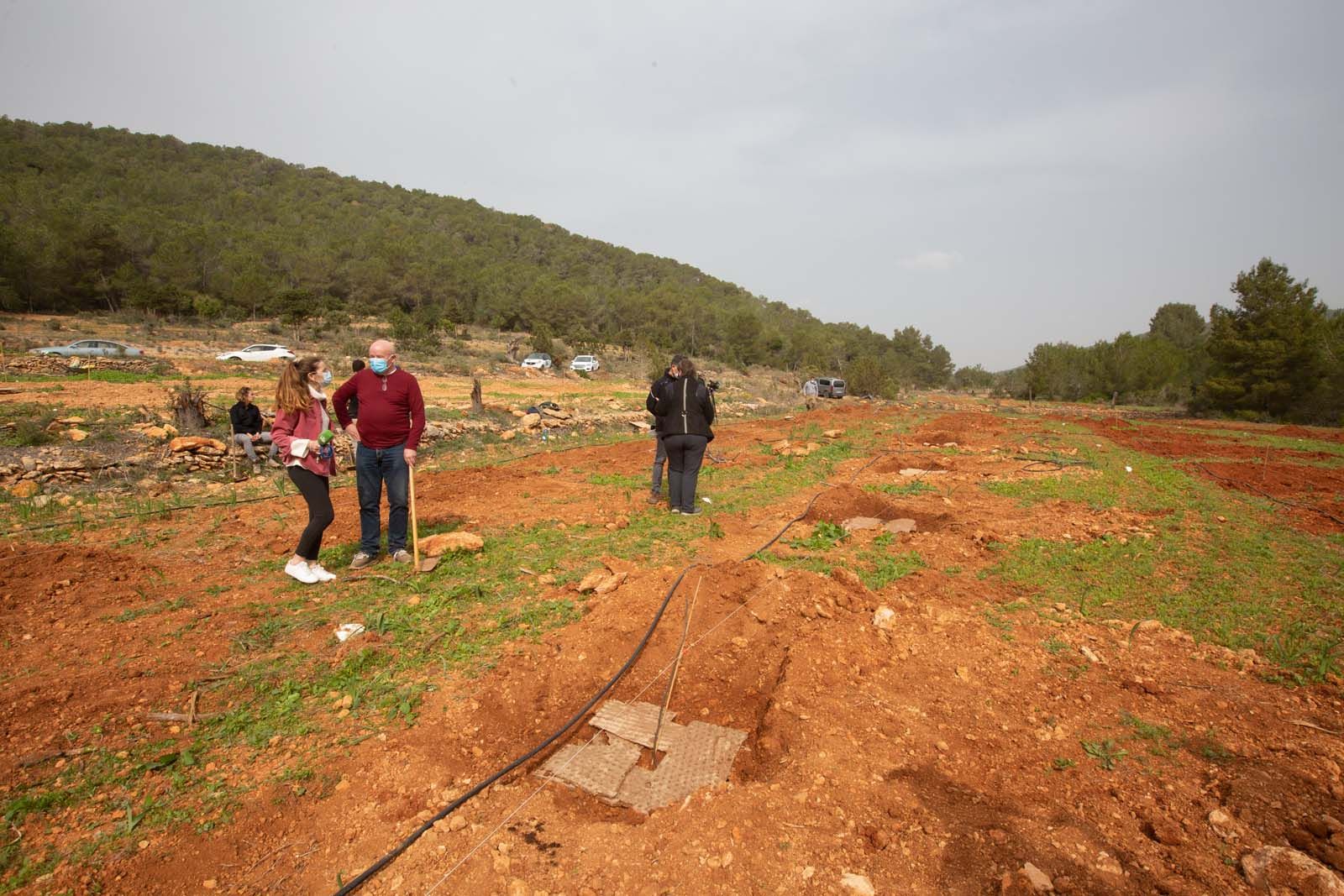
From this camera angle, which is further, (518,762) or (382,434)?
(382,434)

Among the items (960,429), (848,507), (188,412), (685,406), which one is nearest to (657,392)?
(685,406)

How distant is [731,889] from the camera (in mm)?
2213

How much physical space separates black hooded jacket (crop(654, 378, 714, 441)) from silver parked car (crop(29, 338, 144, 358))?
24057 mm

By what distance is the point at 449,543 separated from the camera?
17.9ft

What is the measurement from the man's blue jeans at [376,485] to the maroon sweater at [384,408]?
89 millimetres

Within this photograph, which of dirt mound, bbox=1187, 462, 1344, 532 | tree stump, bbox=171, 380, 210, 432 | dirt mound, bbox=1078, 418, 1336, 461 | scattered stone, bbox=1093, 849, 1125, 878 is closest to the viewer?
scattered stone, bbox=1093, 849, 1125, 878

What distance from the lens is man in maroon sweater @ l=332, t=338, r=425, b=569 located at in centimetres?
500

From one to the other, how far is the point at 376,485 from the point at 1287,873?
18.6ft

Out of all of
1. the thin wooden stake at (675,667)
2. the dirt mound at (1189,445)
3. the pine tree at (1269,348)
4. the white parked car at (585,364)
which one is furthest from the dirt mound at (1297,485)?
the white parked car at (585,364)

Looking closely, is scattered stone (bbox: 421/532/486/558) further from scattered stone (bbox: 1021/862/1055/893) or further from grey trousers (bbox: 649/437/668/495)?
scattered stone (bbox: 1021/862/1055/893)

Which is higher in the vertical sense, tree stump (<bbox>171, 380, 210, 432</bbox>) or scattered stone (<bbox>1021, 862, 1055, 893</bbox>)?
tree stump (<bbox>171, 380, 210, 432</bbox>)

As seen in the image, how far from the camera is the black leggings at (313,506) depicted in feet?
15.5

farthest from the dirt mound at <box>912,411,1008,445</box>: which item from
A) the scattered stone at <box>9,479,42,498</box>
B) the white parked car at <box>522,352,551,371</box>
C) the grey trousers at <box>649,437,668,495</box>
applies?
the white parked car at <box>522,352,551,371</box>

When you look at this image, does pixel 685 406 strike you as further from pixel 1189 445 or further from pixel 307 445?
pixel 1189 445
